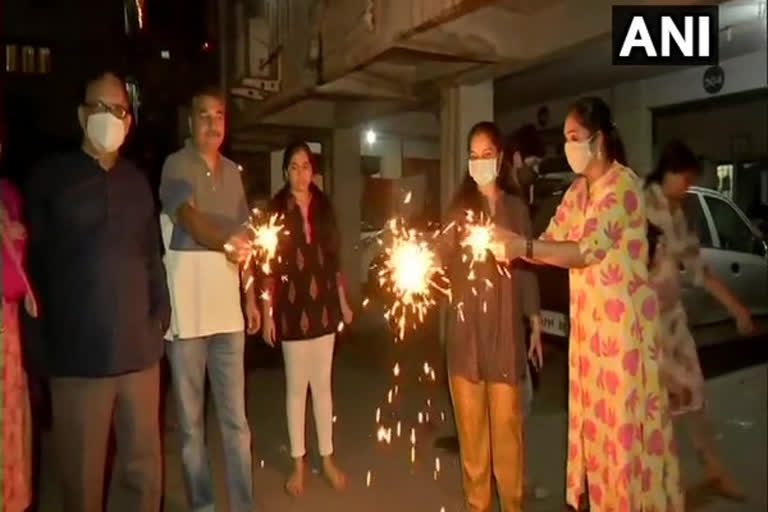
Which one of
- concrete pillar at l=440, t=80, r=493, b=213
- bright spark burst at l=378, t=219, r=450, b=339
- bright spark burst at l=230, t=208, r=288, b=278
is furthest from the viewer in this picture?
concrete pillar at l=440, t=80, r=493, b=213

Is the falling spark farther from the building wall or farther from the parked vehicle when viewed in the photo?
the building wall

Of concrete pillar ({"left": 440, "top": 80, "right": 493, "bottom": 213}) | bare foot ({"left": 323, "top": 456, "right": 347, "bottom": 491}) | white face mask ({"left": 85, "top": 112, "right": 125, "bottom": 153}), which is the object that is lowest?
bare foot ({"left": 323, "top": 456, "right": 347, "bottom": 491})

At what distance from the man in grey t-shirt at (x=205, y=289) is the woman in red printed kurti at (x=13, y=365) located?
2.12ft

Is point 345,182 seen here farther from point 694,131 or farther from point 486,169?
point 486,169

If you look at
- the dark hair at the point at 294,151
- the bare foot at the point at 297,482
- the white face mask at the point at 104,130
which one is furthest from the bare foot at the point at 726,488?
the white face mask at the point at 104,130

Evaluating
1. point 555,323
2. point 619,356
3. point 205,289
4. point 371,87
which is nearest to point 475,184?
point 619,356

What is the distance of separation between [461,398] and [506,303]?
50cm

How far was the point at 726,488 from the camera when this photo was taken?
450 centimetres

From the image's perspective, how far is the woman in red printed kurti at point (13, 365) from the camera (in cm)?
351

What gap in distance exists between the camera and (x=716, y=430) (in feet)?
17.6

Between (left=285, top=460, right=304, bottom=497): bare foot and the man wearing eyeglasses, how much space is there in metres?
Result: 1.47

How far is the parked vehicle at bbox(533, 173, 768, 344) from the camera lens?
19.5 feet

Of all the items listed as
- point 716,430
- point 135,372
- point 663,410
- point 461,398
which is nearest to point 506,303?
point 461,398

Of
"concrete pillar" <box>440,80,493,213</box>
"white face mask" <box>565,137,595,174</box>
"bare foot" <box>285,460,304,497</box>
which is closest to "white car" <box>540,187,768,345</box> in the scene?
"white face mask" <box>565,137,595,174</box>
